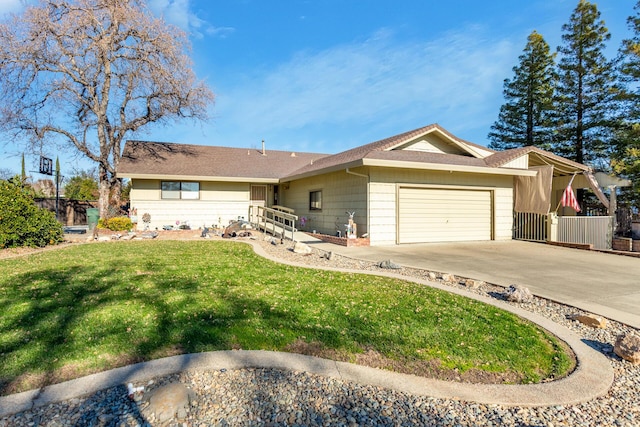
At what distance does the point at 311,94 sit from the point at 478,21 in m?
10.9

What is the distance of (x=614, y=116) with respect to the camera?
2111cm

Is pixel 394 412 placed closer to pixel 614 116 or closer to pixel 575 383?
pixel 575 383

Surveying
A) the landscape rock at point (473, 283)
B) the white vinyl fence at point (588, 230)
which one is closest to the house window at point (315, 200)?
the landscape rock at point (473, 283)

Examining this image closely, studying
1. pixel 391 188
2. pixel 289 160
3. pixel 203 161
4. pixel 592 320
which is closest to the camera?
pixel 592 320

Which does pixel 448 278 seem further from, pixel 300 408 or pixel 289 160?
pixel 289 160

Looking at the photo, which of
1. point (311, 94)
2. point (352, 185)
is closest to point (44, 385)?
point (352, 185)

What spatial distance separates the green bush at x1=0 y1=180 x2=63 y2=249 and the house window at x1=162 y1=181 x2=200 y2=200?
605cm

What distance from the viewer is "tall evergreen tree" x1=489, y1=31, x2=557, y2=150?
78.8ft

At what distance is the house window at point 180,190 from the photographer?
16.5m

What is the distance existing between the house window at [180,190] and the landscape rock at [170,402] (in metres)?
15.4

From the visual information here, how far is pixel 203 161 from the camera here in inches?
715

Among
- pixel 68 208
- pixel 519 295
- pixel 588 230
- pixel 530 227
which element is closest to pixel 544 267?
pixel 519 295

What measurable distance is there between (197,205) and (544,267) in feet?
47.8

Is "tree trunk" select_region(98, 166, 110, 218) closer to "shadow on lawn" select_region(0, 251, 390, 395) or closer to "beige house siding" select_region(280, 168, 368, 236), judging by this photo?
"beige house siding" select_region(280, 168, 368, 236)
